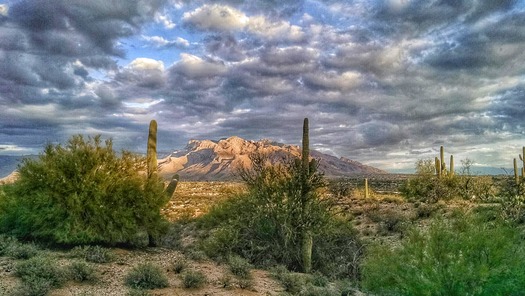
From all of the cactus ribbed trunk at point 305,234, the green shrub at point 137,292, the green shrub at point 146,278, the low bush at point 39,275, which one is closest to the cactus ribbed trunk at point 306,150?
the cactus ribbed trunk at point 305,234

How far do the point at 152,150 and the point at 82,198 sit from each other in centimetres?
402

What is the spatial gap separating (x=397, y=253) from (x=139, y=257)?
8474 millimetres

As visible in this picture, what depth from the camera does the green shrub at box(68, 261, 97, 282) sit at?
39.7 feet

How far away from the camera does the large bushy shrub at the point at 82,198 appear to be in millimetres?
15672

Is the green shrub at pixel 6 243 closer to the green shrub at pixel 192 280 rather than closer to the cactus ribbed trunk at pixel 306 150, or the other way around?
the green shrub at pixel 192 280

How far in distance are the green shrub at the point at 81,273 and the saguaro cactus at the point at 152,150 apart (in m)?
6.22

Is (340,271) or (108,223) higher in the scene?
(108,223)

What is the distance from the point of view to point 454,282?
8797 mm

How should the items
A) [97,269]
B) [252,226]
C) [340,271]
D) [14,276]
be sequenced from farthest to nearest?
[252,226] < [340,271] < [97,269] < [14,276]

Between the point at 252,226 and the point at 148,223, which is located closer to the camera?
the point at 148,223

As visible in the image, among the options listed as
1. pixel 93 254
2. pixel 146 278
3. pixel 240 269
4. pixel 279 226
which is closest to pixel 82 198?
pixel 93 254

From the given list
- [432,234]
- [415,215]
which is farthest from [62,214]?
[415,215]

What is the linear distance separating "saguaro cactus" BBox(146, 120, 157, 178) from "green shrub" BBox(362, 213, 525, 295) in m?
10.4

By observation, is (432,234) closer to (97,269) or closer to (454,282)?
(454,282)
